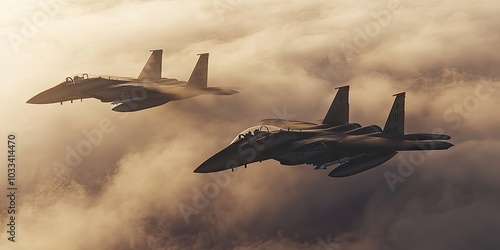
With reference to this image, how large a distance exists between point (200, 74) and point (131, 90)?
262 inches

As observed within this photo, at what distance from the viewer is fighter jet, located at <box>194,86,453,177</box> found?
51.1 meters

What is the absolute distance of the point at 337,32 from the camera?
124 m

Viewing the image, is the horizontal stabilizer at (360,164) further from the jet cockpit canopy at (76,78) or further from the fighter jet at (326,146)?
the jet cockpit canopy at (76,78)

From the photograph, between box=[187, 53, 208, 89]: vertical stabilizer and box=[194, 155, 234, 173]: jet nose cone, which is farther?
box=[187, 53, 208, 89]: vertical stabilizer

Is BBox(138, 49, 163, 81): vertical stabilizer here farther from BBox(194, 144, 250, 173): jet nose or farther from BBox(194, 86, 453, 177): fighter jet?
BBox(194, 144, 250, 173): jet nose

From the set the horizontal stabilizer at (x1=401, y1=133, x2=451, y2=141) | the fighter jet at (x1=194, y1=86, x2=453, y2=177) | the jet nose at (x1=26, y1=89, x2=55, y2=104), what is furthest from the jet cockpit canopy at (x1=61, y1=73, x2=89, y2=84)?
the horizontal stabilizer at (x1=401, y1=133, x2=451, y2=141)

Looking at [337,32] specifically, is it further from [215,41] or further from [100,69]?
[100,69]

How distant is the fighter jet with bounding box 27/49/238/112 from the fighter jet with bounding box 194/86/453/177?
1329 cm

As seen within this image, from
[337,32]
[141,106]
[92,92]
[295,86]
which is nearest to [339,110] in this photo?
[141,106]

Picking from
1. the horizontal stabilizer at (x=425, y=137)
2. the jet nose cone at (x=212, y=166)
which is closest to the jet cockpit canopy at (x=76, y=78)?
the jet nose cone at (x=212, y=166)

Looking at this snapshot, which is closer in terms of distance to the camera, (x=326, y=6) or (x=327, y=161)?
(x=327, y=161)

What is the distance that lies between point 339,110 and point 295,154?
845cm

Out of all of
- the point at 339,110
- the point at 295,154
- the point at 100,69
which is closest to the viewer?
the point at 295,154

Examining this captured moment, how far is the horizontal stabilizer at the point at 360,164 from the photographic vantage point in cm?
5234
